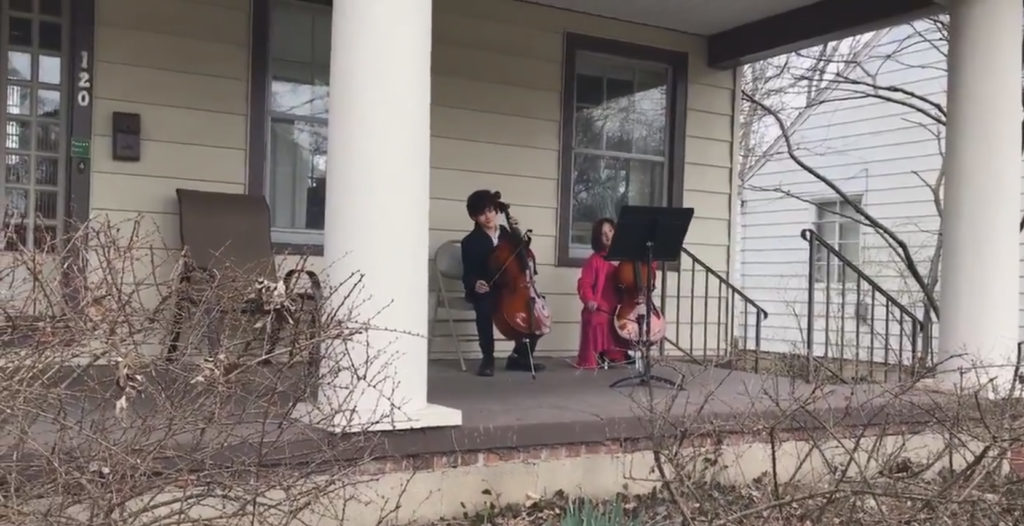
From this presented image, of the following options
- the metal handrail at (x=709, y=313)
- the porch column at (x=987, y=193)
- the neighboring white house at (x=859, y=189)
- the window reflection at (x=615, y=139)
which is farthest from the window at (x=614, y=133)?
the neighboring white house at (x=859, y=189)

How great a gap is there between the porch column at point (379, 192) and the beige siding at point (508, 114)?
102 inches

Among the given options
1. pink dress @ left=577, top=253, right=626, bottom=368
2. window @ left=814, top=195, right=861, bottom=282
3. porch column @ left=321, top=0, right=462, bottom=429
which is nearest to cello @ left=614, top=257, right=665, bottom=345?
pink dress @ left=577, top=253, right=626, bottom=368

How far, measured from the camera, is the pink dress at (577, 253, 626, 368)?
18.8 feet

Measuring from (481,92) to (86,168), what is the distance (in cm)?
253

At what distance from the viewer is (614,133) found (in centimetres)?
683

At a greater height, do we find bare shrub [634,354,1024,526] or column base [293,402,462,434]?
column base [293,402,462,434]

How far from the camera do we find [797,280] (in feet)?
39.0

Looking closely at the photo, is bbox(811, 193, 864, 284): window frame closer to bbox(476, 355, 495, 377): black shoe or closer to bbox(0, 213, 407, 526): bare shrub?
bbox(476, 355, 495, 377): black shoe

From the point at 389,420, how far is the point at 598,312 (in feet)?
8.60

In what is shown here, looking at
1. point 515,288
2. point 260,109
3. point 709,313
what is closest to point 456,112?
point 260,109

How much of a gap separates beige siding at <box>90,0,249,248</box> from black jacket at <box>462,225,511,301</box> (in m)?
1.42

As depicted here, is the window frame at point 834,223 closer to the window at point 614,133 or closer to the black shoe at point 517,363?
the window at point 614,133

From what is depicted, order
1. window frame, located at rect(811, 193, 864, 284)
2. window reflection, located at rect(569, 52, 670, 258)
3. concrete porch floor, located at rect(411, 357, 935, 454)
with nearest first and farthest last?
concrete porch floor, located at rect(411, 357, 935, 454) → window reflection, located at rect(569, 52, 670, 258) → window frame, located at rect(811, 193, 864, 284)

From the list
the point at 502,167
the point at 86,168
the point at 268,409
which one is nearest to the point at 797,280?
the point at 502,167
